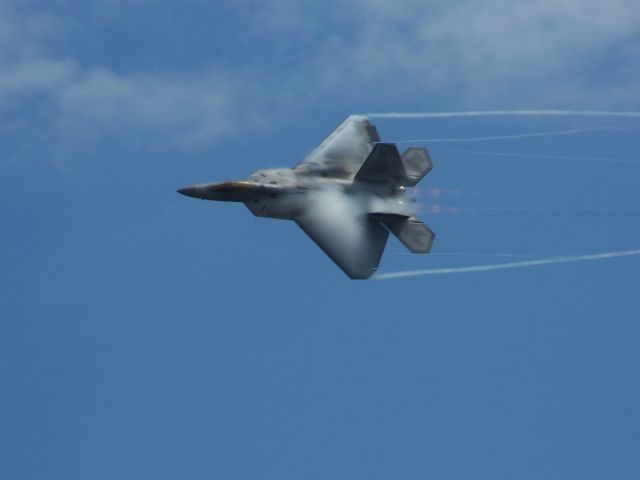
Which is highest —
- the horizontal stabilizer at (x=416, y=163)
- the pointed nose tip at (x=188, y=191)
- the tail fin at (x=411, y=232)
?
→ the horizontal stabilizer at (x=416, y=163)

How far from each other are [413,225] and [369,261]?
2.33m

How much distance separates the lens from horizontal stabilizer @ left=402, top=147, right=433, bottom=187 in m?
39.9

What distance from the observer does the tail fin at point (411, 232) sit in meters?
38.3

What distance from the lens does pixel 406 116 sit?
122ft

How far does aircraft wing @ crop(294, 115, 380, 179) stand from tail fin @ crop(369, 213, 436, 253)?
8.51 ft

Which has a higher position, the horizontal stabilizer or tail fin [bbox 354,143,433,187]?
the horizontal stabilizer

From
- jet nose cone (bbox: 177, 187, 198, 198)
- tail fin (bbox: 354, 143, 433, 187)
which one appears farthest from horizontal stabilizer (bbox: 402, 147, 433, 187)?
jet nose cone (bbox: 177, 187, 198, 198)

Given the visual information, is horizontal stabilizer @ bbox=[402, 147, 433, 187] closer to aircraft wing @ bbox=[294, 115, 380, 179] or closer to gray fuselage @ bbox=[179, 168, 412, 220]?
gray fuselage @ bbox=[179, 168, 412, 220]

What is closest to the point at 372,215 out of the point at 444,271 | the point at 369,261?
the point at 369,261

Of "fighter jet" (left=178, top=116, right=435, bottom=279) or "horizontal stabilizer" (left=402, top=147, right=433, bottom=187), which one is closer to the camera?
"fighter jet" (left=178, top=116, right=435, bottom=279)

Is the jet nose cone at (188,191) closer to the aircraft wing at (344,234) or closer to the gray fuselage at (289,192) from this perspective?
the gray fuselage at (289,192)

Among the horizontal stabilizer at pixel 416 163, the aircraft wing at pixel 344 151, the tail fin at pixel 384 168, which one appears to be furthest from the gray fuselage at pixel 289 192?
the horizontal stabilizer at pixel 416 163

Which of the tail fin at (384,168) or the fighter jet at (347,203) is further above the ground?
the tail fin at (384,168)

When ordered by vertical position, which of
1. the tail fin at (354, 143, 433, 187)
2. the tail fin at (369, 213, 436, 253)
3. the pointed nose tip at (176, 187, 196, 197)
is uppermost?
the tail fin at (354, 143, 433, 187)
